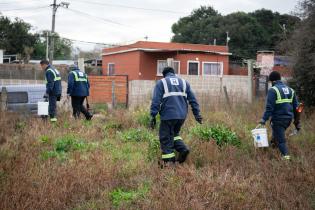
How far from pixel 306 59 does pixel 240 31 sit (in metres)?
A: 41.3

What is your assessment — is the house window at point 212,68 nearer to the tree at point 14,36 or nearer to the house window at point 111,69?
the house window at point 111,69

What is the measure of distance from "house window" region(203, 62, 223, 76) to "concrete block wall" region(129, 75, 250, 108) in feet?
40.8

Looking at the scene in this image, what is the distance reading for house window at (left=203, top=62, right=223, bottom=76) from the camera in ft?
95.9


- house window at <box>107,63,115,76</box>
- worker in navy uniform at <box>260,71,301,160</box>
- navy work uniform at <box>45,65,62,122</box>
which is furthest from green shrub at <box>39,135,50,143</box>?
house window at <box>107,63,115,76</box>

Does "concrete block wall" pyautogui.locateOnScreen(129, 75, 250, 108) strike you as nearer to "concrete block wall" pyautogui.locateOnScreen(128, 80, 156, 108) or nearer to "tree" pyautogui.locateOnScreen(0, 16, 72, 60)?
"concrete block wall" pyautogui.locateOnScreen(128, 80, 156, 108)

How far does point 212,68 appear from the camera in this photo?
97.0 feet

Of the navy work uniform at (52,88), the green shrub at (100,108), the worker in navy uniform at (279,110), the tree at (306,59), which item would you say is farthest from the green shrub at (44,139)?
the tree at (306,59)

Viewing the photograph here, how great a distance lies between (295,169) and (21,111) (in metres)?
8.15

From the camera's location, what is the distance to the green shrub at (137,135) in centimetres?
898

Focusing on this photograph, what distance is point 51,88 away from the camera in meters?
10.9

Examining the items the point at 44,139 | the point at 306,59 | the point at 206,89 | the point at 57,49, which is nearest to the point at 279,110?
the point at 44,139

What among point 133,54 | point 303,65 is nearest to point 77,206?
point 303,65

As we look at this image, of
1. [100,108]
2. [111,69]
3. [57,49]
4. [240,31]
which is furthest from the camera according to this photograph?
[57,49]

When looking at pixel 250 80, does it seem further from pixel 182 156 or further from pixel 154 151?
pixel 182 156
